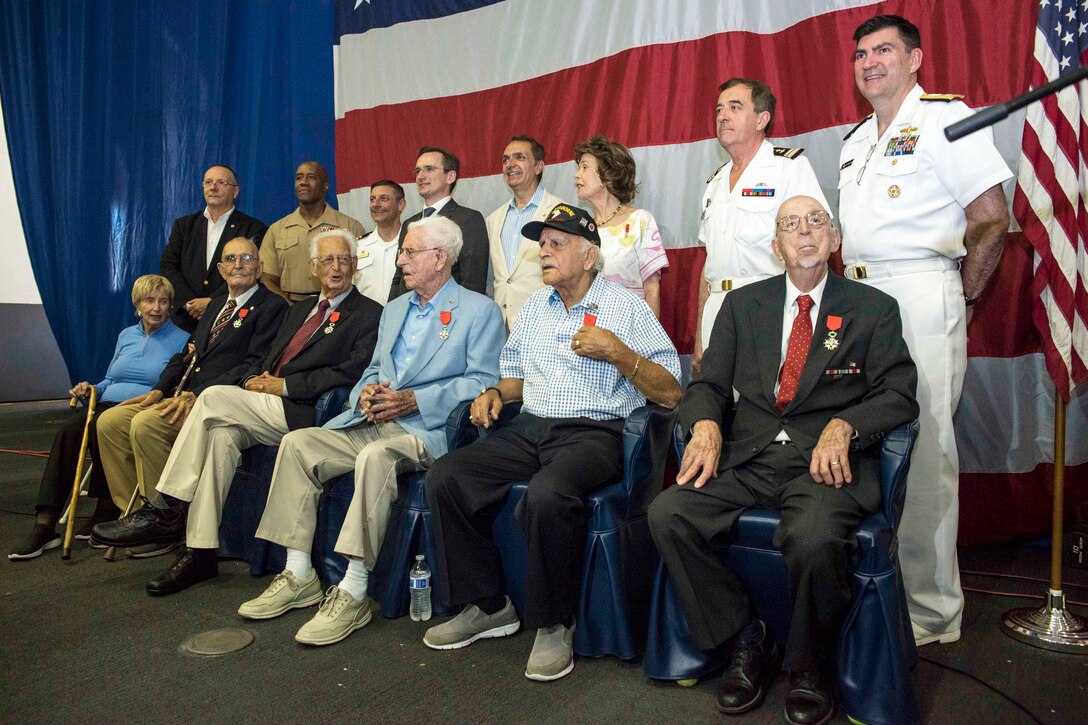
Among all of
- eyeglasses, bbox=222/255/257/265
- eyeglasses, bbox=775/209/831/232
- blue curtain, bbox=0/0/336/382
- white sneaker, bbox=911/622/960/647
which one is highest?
blue curtain, bbox=0/0/336/382

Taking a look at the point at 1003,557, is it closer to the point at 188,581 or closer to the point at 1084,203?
the point at 1084,203

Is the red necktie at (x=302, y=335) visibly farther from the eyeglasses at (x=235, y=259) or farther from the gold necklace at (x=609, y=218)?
the gold necklace at (x=609, y=218)

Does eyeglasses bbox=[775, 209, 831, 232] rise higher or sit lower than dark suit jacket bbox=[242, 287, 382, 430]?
higher

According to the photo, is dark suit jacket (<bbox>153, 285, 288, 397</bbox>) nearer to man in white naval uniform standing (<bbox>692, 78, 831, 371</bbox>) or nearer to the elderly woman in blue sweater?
the elderly woman in blue sweater

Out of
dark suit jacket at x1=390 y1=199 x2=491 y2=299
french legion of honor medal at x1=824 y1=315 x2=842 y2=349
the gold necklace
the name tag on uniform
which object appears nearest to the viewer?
french legion of honor medal at x1=824 y1=315 x2=842 y2=349

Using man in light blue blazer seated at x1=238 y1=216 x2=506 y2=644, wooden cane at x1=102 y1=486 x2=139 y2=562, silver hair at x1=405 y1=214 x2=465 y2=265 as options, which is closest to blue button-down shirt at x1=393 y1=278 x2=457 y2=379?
man in light blue blazer seated at x1=238 y1=216 x2=506 y2=644

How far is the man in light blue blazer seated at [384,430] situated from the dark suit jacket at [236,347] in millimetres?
774

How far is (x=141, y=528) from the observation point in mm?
3148

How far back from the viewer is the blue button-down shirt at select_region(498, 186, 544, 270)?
11.7 ft

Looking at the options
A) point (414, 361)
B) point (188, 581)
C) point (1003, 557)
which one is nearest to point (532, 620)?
point (414, 361)

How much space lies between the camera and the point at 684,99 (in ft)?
11.4

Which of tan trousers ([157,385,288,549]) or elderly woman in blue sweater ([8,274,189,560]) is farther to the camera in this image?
elderly woman in blue sweater ([8,274,189,560])

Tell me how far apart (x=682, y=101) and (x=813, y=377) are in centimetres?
182

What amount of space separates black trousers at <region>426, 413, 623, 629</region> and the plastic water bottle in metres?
0.19
